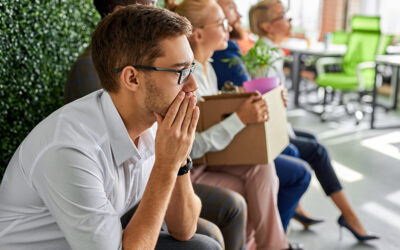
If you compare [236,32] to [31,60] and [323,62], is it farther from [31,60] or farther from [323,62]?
[323,62]

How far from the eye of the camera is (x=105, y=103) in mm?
1104

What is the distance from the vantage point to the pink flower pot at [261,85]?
75.1 inches

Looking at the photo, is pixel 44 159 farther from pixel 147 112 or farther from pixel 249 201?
pixel 249 201

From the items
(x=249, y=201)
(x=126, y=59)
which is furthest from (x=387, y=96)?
(x=126, y=59)

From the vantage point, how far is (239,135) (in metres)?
1.80

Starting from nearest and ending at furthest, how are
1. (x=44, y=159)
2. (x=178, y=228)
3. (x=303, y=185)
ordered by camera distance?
(x=44, y=159), (x=178, y=228), (x=303, y=185)

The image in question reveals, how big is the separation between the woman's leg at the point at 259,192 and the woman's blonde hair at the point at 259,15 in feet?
3.81

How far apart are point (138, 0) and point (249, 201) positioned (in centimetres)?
100

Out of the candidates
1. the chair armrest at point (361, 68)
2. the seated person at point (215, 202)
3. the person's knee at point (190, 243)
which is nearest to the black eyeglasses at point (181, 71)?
the person's knee at point (190, 243)

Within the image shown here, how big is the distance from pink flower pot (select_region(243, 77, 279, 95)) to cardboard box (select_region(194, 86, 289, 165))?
0.19ft

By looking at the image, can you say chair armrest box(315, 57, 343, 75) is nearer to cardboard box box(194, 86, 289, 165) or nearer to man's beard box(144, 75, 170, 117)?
cardboard box box(194, 86, 289, 165)

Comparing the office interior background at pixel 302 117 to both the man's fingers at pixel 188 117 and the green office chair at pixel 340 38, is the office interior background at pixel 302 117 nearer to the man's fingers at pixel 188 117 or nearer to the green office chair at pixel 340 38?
the man's fingers at pixel 188 117

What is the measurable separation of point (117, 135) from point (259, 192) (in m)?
0.96

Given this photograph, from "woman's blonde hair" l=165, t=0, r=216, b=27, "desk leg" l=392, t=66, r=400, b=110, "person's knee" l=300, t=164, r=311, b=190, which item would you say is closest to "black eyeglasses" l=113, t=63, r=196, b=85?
"woman's blonde hair" l=165, t=0, r=216, b=27
